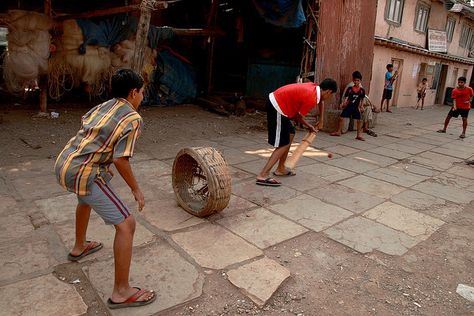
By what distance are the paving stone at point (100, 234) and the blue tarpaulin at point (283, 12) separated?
6.22m

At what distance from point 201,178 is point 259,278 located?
1617 mm

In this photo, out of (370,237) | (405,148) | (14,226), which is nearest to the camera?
(14,226)

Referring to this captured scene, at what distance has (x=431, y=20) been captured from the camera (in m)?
17.0

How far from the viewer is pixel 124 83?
7.27ft

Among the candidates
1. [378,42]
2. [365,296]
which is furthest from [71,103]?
[378,42]

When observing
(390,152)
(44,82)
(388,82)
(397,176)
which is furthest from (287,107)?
(388,82)

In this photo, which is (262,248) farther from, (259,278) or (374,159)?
(374,159)

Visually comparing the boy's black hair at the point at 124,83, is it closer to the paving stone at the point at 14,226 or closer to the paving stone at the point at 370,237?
the paving stone at the point at 14,226

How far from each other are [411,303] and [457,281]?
62 centimetres

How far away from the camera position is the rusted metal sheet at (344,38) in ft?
28.1

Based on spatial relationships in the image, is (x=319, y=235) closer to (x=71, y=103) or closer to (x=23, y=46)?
(x=23, y=46)

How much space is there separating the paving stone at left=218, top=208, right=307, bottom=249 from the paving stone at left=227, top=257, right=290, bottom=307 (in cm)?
32

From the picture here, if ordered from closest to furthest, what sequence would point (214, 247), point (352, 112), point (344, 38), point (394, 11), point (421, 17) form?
point (214, 247)
point (352, 112)
point (344, 38)
point (394, 11)
point (421, 17)

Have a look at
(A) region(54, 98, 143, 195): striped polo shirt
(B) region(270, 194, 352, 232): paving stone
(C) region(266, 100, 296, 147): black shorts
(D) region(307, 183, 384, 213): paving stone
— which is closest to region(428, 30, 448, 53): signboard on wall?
(D) region(307, 183, 384, 213): paving stone
